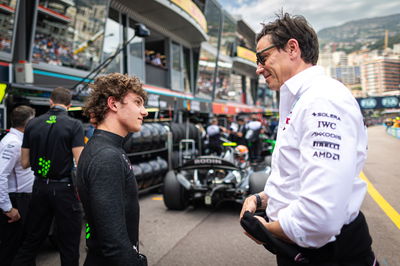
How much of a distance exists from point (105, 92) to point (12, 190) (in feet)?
7.58

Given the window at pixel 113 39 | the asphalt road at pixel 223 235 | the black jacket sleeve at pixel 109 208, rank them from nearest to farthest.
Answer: the black jacket sleeve at pixel 109 208
the asphalt road at pixel 223 235
the window at pixel 113 39

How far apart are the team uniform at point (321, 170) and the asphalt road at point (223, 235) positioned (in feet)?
4.34

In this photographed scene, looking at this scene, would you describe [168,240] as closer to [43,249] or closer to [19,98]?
[43,249]

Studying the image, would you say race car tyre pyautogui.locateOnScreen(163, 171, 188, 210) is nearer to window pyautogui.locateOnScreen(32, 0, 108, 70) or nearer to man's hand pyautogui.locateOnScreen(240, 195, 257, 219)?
man's hand pyautogui.locateOnScreen(240, 195, 257, 219)

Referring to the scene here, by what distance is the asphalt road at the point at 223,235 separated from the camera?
115 inches

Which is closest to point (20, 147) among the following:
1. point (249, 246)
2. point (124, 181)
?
point (124, 181)

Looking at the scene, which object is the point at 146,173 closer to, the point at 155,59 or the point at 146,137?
the point at 146,137

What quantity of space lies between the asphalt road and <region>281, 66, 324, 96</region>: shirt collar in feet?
4.82

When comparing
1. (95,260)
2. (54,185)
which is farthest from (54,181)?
(95,260)

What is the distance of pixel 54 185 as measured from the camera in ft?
9.36

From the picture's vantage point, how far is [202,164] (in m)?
5.48

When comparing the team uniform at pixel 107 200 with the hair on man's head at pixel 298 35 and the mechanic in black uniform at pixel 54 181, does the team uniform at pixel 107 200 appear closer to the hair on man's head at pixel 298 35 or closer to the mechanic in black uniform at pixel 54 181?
the hair on man's head at pixel 298 35

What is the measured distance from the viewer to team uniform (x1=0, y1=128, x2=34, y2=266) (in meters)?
2.97

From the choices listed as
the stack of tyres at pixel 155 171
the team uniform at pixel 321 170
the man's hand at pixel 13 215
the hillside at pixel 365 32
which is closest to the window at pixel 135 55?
the stack of tyres at pixel 155 171
